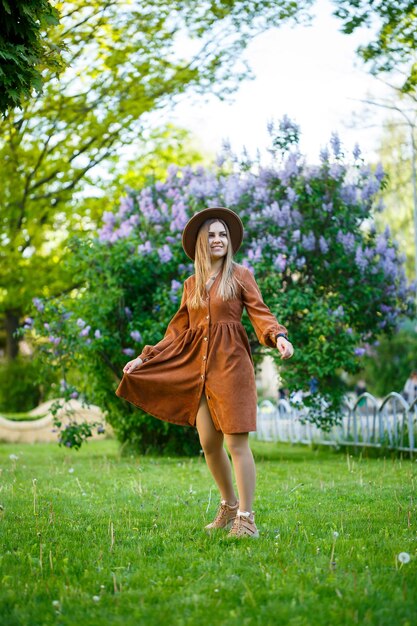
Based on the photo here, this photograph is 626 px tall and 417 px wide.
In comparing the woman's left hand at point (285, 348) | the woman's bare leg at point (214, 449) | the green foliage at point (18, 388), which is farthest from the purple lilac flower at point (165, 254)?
the green foliage at point (18, 388)

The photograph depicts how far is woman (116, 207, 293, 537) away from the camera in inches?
196

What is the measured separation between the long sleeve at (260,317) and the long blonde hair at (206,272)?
0.08 meters

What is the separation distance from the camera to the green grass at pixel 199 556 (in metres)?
3.40

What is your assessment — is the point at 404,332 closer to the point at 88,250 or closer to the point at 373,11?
the point at 88,250

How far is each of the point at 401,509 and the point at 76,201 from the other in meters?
14.1

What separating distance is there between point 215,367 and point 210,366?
0.04 metres

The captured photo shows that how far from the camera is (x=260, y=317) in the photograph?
507 cm

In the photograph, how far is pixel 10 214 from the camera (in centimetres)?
1881

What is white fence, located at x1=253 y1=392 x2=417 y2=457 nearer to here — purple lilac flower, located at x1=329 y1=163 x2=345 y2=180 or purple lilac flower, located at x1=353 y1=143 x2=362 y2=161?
purple lilac flower, located at x1=329 y1=163 x2=345 y2=180

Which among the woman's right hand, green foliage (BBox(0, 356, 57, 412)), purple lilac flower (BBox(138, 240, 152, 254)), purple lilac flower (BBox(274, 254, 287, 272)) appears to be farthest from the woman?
green foliage (BBox(0, 356, 57, 412))

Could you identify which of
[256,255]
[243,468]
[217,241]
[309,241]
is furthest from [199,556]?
[309,241]

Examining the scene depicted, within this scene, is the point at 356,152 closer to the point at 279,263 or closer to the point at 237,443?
the point at 279,263

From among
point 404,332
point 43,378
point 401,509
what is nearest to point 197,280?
point 401,509

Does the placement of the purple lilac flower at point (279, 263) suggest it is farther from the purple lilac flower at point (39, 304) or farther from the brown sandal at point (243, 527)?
the brown sandal at point (243, 527)
